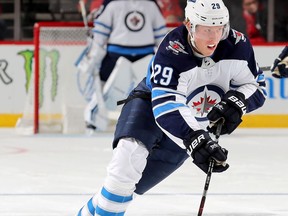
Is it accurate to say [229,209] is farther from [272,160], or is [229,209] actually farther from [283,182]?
[272,160]

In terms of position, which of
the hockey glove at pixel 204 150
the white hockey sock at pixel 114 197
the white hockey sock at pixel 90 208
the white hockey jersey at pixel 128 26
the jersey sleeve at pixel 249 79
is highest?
the jersey sleeve at pixel 249 79

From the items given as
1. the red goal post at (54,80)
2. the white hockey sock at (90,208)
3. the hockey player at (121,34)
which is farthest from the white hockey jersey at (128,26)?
the white hockey sock at (90,208)

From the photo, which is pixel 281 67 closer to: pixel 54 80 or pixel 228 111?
pixel 228 111

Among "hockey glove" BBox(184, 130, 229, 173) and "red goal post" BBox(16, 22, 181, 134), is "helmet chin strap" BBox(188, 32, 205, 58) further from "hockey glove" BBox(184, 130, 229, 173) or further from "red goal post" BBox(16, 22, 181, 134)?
"red goal post" BBox(16, 22, 181, 134)

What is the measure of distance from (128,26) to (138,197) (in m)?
3.07

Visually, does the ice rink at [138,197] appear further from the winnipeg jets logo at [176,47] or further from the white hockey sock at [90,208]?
the winnipeg jets logo at [176,47]

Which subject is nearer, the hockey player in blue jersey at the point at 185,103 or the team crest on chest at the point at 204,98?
the hockey player in blue jersey at the point at 185,103

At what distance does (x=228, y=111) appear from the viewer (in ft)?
11.2

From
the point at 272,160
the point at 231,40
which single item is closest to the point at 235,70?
the point at 231,40

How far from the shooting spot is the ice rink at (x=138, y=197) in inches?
175

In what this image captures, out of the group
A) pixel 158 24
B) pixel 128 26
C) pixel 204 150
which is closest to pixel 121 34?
pixel 128 26

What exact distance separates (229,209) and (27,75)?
374 cm

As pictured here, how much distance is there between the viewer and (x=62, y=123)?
7.70 meters

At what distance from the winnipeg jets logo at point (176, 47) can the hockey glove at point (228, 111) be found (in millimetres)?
216
